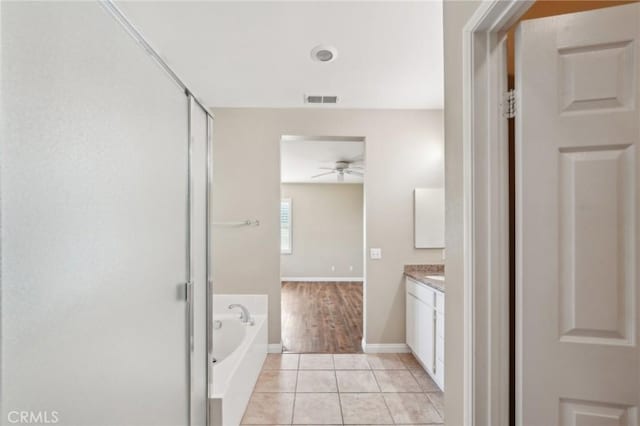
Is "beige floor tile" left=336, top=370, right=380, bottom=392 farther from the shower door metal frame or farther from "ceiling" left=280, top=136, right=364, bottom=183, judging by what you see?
"ceiling" left=280, top=136, right=364, bottom=183

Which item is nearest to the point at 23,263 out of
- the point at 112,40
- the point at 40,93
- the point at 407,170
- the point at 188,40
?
the point at 40,93

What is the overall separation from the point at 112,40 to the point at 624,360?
1.76 metres

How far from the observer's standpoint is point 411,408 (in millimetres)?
2254

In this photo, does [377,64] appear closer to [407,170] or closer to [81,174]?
[407,170]

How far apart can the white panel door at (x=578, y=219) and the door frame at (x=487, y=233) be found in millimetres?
52

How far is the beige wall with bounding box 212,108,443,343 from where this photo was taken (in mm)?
3262

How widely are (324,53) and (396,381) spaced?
9.16 ft

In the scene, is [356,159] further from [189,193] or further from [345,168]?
[189,193]

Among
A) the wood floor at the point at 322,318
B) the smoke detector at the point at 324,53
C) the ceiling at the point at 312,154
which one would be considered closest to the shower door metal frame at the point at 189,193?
the smoke detector at the point at 324,53

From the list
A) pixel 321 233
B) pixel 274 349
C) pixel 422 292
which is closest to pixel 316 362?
pixel 274 349

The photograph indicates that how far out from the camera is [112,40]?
2.86 ft

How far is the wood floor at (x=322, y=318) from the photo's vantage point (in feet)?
11.4

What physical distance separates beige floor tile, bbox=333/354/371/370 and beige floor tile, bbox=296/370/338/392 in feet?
0.59

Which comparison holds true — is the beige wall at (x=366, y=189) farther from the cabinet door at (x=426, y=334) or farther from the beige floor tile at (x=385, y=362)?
the cabinet door at (x=426, y=334)
